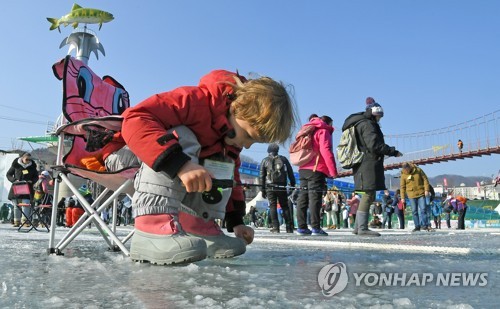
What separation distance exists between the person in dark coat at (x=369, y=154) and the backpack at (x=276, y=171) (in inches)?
49.8

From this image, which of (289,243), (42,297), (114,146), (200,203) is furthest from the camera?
(289,243)

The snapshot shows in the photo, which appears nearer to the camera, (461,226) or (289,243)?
(289,243)

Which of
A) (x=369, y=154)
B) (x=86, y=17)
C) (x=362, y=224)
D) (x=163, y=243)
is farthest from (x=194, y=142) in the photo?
(x=86, y=17)

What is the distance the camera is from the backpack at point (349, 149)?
4.01 meters

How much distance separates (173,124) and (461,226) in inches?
419

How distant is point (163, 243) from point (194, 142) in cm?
32

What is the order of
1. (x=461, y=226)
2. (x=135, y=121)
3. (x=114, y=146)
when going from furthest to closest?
(x=461, y=226)
(x=114, y=146)
(x=135, y=121)

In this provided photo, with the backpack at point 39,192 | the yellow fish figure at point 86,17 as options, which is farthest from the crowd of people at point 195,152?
the yellow fish figure at point 86,17

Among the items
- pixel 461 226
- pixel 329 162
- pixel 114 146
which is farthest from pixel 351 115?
pixel 461 226

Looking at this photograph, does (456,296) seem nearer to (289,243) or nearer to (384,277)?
(384,277)

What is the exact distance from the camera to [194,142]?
1.28m

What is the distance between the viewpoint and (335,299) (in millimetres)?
702

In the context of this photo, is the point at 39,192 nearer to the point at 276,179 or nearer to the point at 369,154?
the point at 276,179

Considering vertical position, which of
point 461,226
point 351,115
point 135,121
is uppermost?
point 351,115
